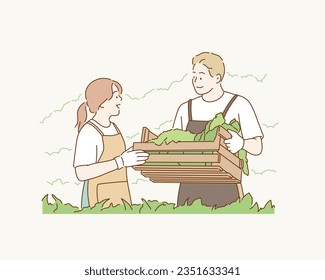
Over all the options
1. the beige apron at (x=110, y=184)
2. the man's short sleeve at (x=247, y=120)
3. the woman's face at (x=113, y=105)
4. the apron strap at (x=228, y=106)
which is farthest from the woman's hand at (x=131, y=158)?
the man's short sleeve at (x=247, y=120)

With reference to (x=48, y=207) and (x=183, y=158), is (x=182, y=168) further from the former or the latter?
(x=48, y=207)

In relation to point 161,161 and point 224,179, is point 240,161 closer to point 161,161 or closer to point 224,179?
point 224,179

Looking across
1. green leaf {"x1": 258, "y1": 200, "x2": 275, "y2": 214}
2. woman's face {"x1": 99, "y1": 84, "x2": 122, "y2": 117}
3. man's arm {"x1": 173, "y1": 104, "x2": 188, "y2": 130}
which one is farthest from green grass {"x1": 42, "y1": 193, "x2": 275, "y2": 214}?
woman's face {"x1": 99, "y1": 84, "x2": 122, "y2": 117}

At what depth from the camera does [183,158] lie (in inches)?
275

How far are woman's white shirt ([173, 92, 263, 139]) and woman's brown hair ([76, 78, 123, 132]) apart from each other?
617 millimetres

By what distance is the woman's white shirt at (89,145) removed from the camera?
24.6 ft

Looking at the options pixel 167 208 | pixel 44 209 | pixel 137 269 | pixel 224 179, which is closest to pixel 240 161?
pixel 224 179

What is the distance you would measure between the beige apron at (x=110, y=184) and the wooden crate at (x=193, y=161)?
31 centimetres

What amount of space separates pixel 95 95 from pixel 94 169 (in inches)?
26.5

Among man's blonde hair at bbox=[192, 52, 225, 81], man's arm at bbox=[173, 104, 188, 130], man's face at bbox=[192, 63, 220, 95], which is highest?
man's blonde hair at bbox=[192, 52, 225, 81]

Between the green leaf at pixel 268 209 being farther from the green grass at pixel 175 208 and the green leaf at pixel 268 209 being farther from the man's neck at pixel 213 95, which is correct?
the man's neck at pixel 213 95

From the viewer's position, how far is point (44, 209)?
301 inches

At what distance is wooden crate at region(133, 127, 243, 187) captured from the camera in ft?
22.7

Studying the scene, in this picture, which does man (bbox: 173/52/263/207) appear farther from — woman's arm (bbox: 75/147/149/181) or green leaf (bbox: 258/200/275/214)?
woman's arm (bbox: 75/147/149/181)
